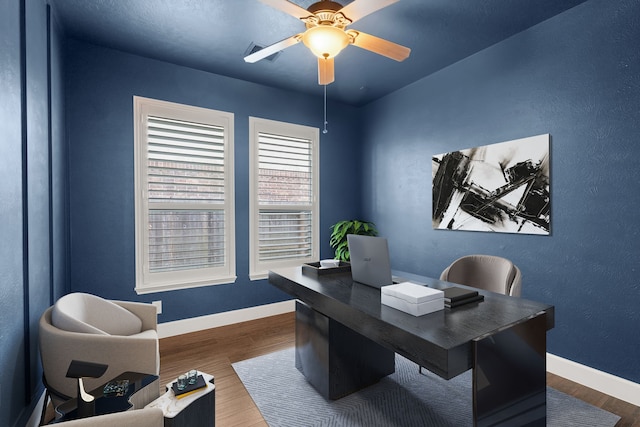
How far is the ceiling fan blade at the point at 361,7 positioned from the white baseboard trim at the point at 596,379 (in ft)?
9.48

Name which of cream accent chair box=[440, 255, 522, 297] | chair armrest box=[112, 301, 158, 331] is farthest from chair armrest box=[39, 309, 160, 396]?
cream accent chair box=[440, 255, 522, 297]

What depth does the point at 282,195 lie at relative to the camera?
13.2ft

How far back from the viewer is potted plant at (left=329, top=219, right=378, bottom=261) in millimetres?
4047

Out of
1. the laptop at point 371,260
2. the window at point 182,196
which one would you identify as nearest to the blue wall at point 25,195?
the window at point 182,196

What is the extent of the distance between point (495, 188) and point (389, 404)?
2067 mm

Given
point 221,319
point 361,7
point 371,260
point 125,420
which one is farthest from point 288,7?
point 221,319

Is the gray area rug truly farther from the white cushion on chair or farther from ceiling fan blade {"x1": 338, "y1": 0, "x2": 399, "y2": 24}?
ceiling fan blade {"x1": 338, "y1": 0, "x2": 399, "y2": 24}

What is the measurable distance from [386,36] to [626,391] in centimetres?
321

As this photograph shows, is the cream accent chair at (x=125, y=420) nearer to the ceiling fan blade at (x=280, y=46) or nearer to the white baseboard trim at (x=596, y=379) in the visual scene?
the ceiling fan blade at (x=280, y=46)

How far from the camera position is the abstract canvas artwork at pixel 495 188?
2598mm

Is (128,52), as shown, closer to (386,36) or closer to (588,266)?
(386,36)

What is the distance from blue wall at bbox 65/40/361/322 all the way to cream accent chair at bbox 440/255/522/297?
233 cm

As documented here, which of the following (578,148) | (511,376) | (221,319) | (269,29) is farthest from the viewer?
(221,319)

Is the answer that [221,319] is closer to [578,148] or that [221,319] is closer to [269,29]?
[269,29]
